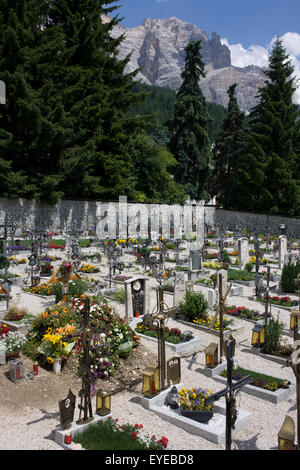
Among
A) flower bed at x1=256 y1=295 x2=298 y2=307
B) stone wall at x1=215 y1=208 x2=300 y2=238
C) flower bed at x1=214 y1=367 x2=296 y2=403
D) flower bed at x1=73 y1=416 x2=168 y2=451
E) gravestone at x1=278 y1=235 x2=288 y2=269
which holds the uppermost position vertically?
stone wall at x1=215 y1=208 x2=300 y2=238

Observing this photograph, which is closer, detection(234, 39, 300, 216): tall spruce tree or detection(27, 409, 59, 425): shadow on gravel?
detection(27, 409, 59, 425): shadow on gravel

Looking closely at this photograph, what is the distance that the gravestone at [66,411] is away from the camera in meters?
6.63

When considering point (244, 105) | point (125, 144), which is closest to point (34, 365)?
point (125, 144)

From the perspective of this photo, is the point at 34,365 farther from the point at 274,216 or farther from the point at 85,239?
the point at 274,216

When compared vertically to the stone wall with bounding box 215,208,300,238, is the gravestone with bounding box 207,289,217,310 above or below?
below

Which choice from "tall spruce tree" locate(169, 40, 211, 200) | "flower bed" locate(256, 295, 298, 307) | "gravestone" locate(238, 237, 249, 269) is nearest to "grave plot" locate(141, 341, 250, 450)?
"flower bed" locate(256, 295, 298, 307)

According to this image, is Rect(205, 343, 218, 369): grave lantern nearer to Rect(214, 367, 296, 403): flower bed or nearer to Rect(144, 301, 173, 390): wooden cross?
Rect(214, 367, 296, 403): flower bed

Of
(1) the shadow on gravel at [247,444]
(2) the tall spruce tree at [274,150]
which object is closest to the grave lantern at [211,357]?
(1) the shadow on gravel at [247,444]

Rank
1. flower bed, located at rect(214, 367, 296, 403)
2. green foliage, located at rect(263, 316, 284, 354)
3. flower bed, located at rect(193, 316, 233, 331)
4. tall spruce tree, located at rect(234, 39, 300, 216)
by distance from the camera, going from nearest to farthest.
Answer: flower bed, located at rect(214, 367, 296, 403) < green foliage, located at rect(263, 316, 284, 354) < flower bed, located at rect(193, 316, 233, 331) < tall spruce tree, located at rect(234, 39, 300, 216)

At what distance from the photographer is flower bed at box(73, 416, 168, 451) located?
→ 20.4 ft

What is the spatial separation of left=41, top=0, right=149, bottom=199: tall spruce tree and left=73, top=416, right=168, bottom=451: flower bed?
Answer: 1134 inches

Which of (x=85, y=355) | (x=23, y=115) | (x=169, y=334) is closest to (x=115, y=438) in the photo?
(x=85, y=355)

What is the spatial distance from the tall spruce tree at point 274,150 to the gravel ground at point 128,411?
110ft

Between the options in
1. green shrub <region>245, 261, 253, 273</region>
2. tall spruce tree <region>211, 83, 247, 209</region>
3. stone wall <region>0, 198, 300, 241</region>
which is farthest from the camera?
tall spruce tree <region>211, 83, 247, 209</region>
